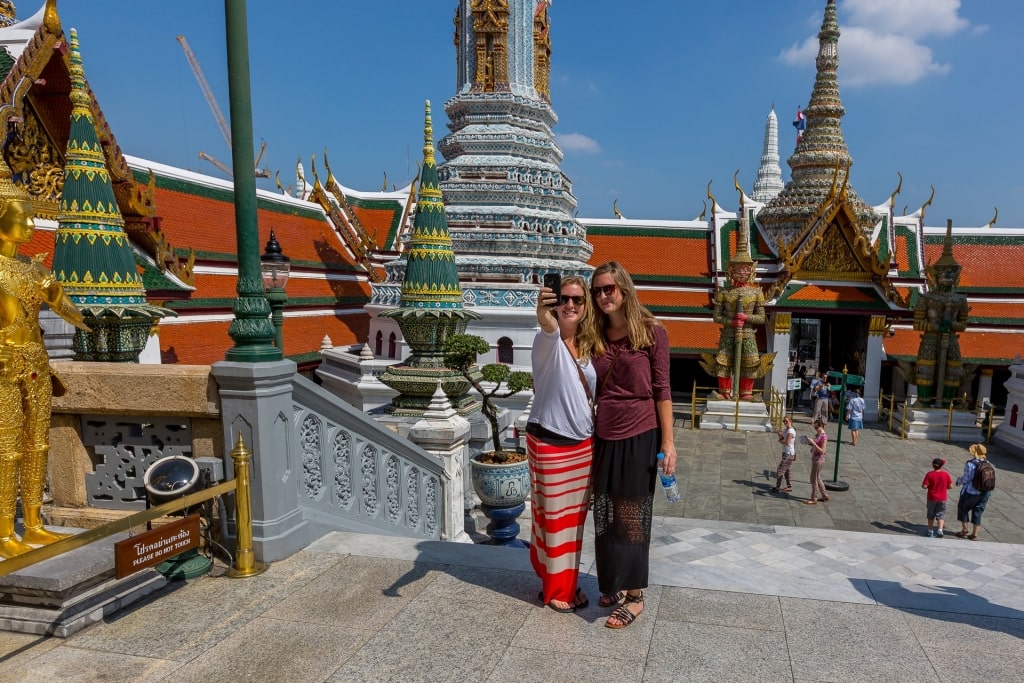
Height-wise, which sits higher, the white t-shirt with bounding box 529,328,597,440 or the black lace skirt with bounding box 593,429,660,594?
the white t-shirt with bounding box 529,328,597,440

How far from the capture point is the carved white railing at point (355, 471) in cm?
477

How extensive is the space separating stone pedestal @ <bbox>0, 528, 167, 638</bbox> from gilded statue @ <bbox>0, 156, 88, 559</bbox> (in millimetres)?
306

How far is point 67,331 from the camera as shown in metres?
9.84

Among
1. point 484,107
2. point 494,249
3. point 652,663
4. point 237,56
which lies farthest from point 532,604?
point 484,107

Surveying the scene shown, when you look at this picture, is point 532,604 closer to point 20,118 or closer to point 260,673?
point 260,673

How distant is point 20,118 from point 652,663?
11.2 metres

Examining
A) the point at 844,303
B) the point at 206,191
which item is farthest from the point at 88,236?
the point at 844,303

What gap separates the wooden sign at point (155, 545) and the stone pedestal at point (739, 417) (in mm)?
15930

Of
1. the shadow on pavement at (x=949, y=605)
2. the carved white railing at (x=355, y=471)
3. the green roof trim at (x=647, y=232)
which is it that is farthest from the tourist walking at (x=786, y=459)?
the green roof trim at (x=647, y=232)

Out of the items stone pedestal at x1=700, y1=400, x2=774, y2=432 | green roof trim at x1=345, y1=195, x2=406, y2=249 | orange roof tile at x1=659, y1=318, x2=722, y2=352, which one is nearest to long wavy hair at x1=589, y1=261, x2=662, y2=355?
stone pedestal at x1=700, y1=400, x2=774, y2=432

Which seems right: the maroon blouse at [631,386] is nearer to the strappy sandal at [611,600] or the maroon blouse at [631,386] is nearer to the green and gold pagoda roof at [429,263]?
the strappy sandal at [611,600]

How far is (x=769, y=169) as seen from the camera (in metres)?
53.2

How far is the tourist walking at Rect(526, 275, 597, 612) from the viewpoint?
341cm

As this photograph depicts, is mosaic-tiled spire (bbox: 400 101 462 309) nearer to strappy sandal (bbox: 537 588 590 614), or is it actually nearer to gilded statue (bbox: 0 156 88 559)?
gilded statue (bbox: 0 156 88 559)
